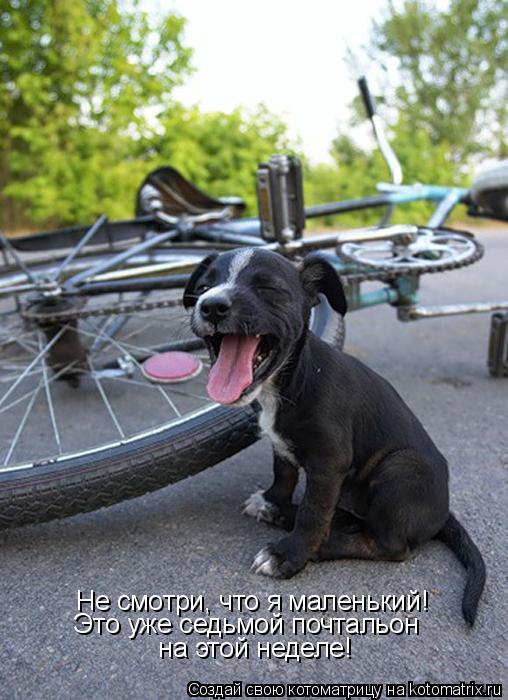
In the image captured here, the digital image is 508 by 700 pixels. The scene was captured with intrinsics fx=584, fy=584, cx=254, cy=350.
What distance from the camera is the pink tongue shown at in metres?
1.50

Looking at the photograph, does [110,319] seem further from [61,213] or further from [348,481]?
[61,213]

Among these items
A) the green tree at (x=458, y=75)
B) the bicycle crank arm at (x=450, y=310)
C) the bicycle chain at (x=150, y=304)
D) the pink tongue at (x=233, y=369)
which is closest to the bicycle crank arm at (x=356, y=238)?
the bicycle chain at (x=150, y=304)


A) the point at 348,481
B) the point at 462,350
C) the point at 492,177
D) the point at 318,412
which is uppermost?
the point at 492,177

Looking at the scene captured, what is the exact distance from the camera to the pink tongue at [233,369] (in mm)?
1501

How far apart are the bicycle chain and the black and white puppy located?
68 cm

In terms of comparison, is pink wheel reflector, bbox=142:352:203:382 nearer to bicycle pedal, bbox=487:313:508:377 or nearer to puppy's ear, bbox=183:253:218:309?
puppy's ear, bbox=183:253:218:309

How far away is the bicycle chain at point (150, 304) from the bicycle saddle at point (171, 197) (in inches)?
72.8

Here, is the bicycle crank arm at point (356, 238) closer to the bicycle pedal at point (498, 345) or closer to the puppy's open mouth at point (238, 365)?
the bicycle pedal at point (498, 345)

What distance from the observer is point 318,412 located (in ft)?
5.39

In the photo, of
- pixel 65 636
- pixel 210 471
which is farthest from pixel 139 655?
pixel 210 471

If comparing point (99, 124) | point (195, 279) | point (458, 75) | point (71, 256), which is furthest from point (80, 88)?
point (458, 75)

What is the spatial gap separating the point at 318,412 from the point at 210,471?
0.79 m

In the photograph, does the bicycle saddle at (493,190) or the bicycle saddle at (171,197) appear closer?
the bicycle saddle at (493,190)

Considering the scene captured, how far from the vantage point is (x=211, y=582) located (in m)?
1.66
